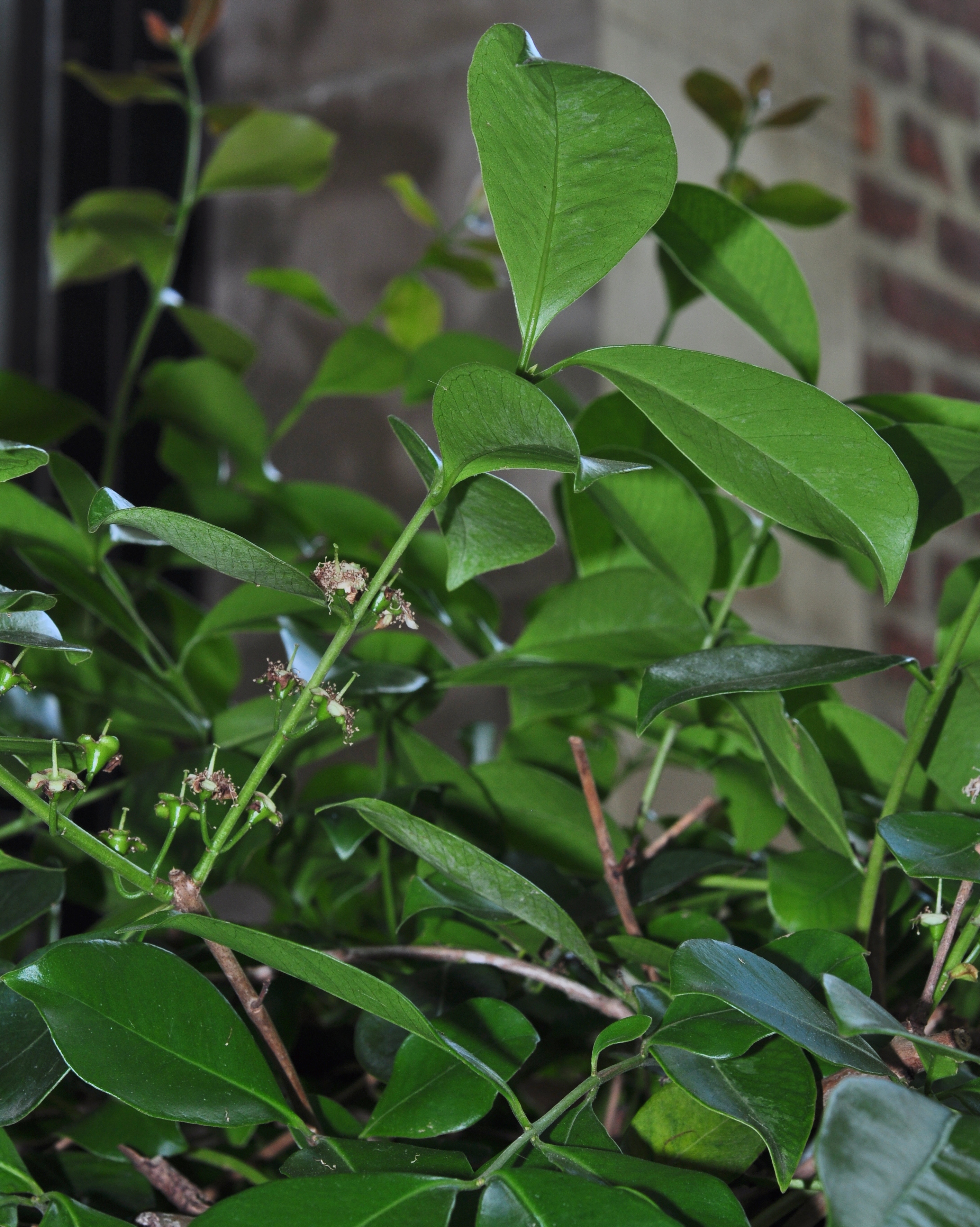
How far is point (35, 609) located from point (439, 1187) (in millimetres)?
141

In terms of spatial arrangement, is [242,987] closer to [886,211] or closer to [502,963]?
[502,963]

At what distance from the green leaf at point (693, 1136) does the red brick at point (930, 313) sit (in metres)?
1.18

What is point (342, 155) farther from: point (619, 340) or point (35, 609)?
point (35, 609)

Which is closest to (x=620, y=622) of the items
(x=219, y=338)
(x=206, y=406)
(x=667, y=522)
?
(x=667, y=522)

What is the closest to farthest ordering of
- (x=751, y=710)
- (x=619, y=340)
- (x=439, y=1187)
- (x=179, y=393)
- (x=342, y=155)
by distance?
(x=439, y=1187) < (x=751, y=710) < (x=179, y=393) < (x=619, y=340) < (x=342, y=155)

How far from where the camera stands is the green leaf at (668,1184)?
21 cm

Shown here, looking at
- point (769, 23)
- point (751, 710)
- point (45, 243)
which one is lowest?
point (45, 243)

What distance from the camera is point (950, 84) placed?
4.79 ft

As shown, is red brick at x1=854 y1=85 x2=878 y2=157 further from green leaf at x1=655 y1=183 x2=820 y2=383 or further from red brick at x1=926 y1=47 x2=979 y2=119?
green leaf at x1=655 y1=183 x2=820 y2=383

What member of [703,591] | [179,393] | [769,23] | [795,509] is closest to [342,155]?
[769,23]

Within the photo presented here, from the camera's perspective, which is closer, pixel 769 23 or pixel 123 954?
pixel 123 954

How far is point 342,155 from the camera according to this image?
110cm

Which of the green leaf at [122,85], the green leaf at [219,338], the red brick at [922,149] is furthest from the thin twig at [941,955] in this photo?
the red brick at [922,149]

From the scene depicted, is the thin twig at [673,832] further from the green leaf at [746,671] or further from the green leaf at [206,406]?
the green leaf at [206,406]
